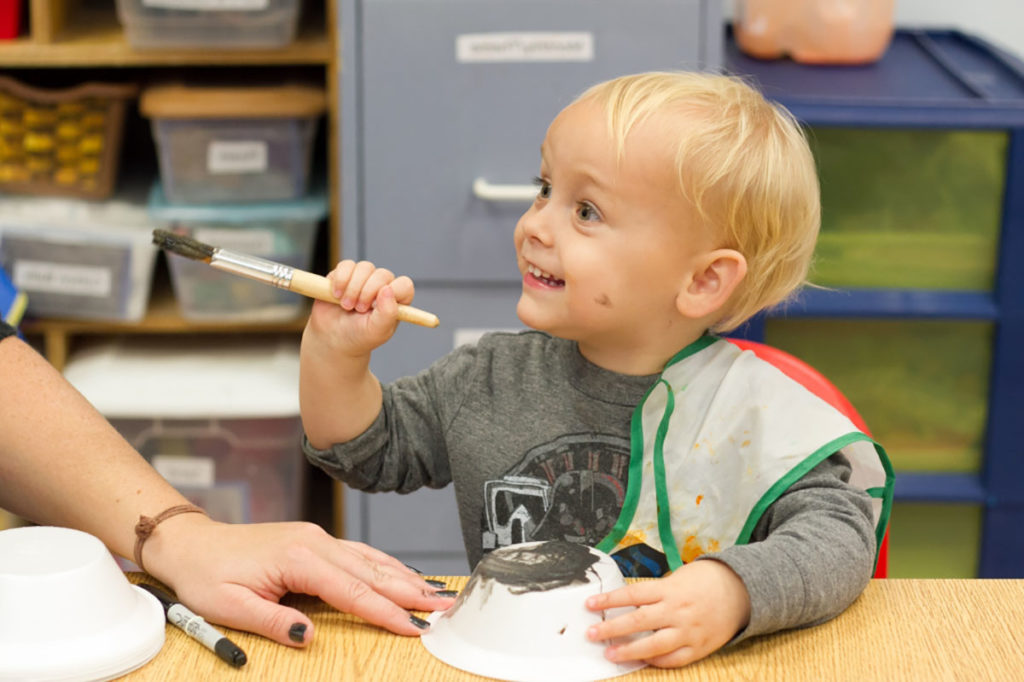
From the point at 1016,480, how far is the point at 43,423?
1.35 meters

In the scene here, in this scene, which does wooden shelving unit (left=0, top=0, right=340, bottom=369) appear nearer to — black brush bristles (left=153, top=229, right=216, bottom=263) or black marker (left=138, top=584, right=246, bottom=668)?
black brush bristles (left=153, top=229, right=216, bottom=263)

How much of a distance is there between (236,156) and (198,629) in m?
1.26

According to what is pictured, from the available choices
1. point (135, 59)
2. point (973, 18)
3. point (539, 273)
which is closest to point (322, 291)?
point (539, 273)

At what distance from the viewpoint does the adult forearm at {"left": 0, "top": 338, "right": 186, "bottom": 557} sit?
0.88 metres

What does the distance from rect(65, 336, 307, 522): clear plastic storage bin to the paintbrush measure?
1.04 m

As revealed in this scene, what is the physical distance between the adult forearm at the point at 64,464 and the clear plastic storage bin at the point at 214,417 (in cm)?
92

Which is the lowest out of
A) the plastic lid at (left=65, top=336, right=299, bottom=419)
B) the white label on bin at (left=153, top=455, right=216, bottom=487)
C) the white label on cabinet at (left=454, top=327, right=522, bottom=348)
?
the white label on bin at (left=153, top=455, right=216, bottom=487)

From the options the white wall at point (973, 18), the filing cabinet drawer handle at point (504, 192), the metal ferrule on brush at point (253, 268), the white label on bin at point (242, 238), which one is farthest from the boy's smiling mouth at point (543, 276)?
the white wall at point (973, 18)

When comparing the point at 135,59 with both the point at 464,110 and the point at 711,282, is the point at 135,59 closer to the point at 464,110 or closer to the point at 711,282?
the point at 464,110

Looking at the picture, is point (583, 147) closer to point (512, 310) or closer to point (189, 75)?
point (512, 310)

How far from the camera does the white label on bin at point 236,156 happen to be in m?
1.87

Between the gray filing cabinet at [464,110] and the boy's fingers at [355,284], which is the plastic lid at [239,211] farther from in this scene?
the boy's fingers at [355,284]

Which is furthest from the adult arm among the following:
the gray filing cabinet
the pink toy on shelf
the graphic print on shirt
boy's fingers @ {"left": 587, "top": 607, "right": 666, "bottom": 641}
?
the pink toy on shelf

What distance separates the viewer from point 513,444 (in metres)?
1.04
